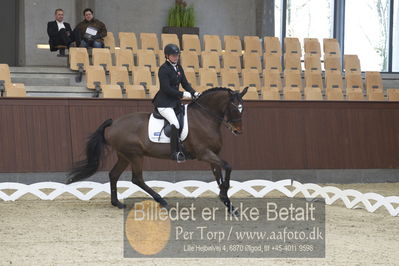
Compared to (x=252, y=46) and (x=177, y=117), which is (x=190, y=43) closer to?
(x=252, y=46)

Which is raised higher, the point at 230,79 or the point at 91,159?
the point at 230,79

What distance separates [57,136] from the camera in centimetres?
1160

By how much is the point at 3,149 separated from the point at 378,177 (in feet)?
20.8

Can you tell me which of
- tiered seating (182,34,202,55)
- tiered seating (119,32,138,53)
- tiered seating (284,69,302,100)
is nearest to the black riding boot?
tiered seating (284,69,302,100)

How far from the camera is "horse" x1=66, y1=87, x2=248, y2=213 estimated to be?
29.2ft

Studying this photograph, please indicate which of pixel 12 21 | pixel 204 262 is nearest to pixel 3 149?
pixel 204 262

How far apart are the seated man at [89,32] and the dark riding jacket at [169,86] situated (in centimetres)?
676

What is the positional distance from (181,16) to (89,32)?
11.6 ft

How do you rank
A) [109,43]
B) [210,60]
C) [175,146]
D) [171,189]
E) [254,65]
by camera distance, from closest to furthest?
[175,146], [171,189], [210,60], [254,65], [109,43]

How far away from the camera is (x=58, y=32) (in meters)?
15.3

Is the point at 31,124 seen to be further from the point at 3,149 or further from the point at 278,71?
the point at 278,71

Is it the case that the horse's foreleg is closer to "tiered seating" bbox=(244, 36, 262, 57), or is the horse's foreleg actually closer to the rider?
the rider

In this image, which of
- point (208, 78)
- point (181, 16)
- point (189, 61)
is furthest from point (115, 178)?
point (181, 16)

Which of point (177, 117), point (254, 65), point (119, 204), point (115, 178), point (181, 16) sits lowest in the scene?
point (119, 204)
